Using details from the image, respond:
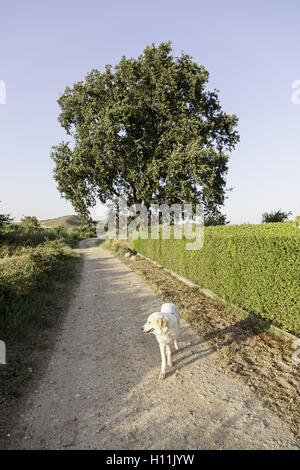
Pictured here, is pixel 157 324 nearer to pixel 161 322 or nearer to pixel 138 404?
pixel 161 322

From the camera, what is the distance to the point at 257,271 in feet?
21.5

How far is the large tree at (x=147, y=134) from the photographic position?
18.2 m

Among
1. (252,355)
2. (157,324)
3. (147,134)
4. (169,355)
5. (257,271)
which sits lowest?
(252,355)

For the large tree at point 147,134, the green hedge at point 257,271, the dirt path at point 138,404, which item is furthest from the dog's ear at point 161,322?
the large tree at point 147,134

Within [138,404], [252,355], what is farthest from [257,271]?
[138,404]

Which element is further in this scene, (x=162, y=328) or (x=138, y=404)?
(x=162, y=328)

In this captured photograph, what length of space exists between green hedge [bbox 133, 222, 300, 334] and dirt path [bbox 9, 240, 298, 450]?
2.03 m

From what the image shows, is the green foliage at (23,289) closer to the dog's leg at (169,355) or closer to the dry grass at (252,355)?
the dog's leg at (169,355)

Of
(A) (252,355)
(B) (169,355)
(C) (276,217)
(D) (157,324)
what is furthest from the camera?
(C) (276,217)

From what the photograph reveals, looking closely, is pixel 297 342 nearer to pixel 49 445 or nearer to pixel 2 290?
pixel 49 445

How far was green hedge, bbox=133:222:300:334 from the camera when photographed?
5.49 metres

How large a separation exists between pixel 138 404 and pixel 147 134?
19934 millimetres
